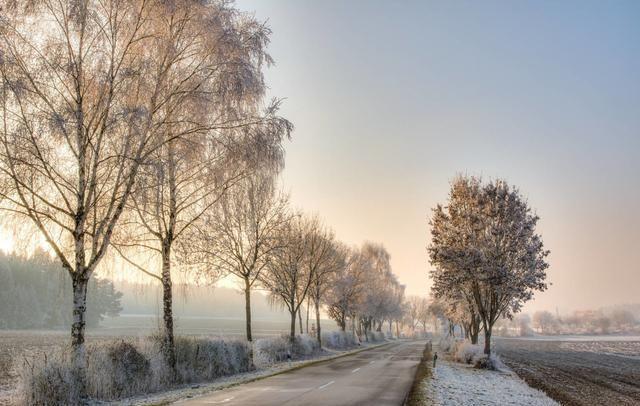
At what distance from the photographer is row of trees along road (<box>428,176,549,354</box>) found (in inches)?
1194

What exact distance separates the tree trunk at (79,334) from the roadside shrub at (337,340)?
36622mm

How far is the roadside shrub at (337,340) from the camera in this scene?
4930 cm

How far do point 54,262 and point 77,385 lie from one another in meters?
4.22

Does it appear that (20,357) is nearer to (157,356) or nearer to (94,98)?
(157,356)

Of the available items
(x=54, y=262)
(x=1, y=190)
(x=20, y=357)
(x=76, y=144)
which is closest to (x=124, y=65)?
(x=76, y=144)

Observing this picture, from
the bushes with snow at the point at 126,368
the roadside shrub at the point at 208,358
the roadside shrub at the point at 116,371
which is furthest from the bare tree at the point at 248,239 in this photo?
the roadside shrub at the point at 116,371

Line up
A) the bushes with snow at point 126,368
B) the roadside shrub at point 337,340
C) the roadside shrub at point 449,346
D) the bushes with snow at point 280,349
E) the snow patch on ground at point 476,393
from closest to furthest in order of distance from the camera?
the bushes with snow at point 126,368 < the snow patch on ground at point 476,393 < the bushes with snow at point 280,349 < the roadside shrub at point 449,346 < the roadside shrub at point 337,340

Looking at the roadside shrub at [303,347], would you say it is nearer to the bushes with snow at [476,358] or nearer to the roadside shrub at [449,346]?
the bushes with snow at [476,358]

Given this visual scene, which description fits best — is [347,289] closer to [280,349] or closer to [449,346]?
[449,346]

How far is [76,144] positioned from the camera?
1452cm

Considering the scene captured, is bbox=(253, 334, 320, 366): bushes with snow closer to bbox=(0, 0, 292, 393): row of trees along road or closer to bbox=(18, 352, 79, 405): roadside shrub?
bbox=(0, 0, 292, 393): row of trees along road

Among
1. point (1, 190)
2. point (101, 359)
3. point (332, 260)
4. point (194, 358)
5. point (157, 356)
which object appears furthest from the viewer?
point (332, 260)

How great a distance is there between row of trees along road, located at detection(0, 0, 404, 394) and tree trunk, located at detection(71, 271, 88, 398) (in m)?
0.04

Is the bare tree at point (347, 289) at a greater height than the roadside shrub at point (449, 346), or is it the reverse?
the bare tree at point (347, 289)
